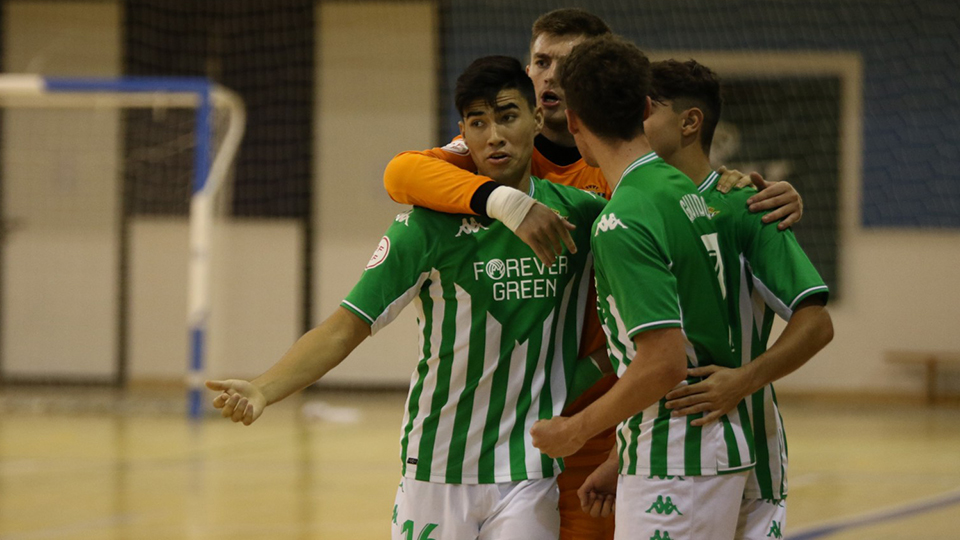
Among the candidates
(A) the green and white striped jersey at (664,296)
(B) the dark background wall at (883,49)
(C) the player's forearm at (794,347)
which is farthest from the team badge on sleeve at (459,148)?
(B) the dark background wall at (883,49)

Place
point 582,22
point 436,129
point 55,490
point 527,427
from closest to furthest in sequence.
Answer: point 527,427 → point 582,22 → point 55,490 → point 436,129

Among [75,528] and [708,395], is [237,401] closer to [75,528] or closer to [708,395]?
A: [708,395]

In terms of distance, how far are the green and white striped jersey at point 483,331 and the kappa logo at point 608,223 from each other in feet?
1.52

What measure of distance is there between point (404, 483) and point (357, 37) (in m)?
12.0

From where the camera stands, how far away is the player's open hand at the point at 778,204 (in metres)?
2.79

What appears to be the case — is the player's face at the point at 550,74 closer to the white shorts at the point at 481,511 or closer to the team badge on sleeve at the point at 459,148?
the team badge on sleeve at the point at 459,148

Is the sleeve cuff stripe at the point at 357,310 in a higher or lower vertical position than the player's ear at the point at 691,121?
lower

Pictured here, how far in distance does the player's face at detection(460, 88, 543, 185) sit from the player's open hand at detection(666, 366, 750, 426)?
2.71ft

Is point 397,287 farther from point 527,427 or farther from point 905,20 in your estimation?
point 905,20

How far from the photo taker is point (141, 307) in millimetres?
14680

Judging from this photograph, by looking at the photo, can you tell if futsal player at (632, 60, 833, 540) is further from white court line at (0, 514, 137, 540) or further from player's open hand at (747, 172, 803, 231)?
white court line at (0, 514, 137, 540)

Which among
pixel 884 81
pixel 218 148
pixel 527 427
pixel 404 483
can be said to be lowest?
pixel 404 483

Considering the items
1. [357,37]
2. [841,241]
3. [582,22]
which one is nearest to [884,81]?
[841,241]

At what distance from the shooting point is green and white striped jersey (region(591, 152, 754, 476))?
241 centimetres
